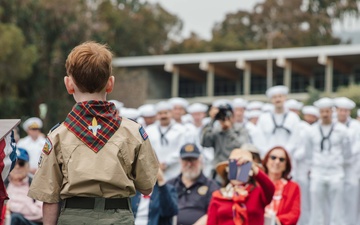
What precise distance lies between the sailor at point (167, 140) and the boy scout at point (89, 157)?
33.1 ft

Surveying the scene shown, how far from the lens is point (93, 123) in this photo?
511 centimetres

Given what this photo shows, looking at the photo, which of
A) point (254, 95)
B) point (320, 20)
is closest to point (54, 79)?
point (254, 95)

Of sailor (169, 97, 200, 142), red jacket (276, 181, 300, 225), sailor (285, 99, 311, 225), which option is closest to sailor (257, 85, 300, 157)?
sailor (285, 99, 311, 225)

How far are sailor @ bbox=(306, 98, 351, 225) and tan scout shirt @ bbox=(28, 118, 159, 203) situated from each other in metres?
9.95

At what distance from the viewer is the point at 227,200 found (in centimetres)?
898

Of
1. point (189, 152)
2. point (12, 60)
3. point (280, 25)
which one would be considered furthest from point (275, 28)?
point (189, 152)

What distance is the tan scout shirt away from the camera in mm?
5016

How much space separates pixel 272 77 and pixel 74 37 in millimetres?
17161

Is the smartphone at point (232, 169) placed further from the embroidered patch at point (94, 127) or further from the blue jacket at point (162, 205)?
the embroidered patch at point (94, 127)

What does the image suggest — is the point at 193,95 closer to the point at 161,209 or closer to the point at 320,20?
the point at 320,20

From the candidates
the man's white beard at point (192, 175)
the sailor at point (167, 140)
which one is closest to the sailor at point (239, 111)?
the sailor at point (167, 140)

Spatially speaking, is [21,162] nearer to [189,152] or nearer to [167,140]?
[189,152]

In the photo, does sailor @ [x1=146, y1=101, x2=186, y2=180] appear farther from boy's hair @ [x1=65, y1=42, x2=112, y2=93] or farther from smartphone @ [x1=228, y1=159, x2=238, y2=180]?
boy's hair @ [x1=65, y1=42, x2=112, y2=93]

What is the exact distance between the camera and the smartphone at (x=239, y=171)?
27.8 ft
